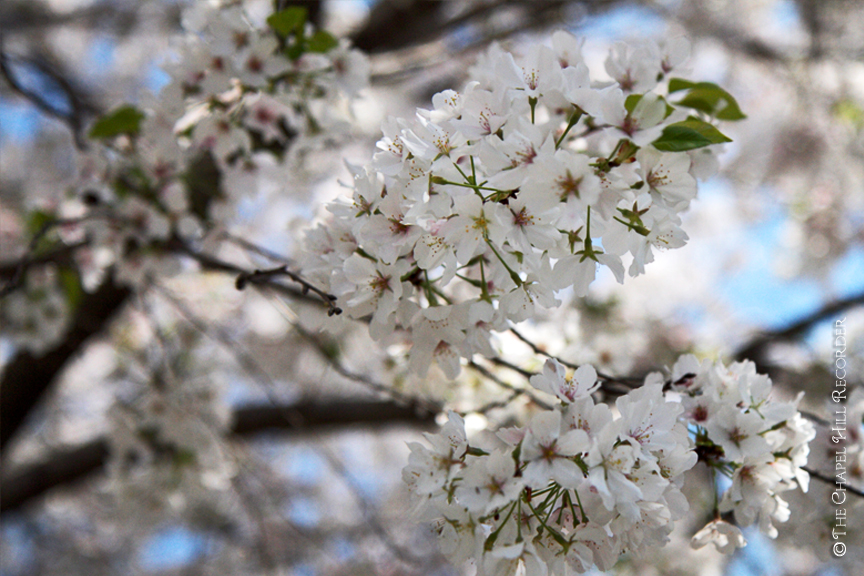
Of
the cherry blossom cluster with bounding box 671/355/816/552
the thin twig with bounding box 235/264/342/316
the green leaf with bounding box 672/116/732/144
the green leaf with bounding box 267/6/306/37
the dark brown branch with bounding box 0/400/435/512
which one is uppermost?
the green leaf with bounding box 267/6/306/37

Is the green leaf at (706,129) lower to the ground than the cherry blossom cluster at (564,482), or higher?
higher

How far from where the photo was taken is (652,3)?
3.16 metres

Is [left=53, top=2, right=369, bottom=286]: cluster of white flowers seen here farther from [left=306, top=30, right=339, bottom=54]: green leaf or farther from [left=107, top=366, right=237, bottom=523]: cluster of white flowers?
[left=107, top=366, right=237, bottom=523]: cluster of white flowers

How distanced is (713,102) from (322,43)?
0.77 metres

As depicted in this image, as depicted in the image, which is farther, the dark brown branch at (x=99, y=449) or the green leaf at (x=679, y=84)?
the dark brown branch at (x=99, y=449)

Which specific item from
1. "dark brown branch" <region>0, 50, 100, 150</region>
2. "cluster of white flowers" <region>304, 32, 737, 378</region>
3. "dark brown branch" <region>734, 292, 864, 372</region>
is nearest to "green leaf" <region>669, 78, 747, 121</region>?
"cluster of white flowers" <region>304, 32, 737, 378</region>

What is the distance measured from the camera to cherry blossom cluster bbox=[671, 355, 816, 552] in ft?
2.88

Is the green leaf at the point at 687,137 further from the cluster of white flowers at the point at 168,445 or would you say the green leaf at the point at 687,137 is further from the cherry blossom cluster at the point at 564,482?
the cluster of white flowers at the point at 168,445

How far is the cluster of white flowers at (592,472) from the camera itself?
29.1 inches

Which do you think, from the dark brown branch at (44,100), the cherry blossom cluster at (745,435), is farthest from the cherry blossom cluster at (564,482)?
the dark brown branch at (44,100)

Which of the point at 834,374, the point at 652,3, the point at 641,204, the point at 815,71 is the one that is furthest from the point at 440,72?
the point at 641,204

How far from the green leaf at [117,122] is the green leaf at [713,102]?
1.16 m

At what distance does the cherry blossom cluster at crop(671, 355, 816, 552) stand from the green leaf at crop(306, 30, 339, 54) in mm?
930

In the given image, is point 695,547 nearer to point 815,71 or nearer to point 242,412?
point 242,412
